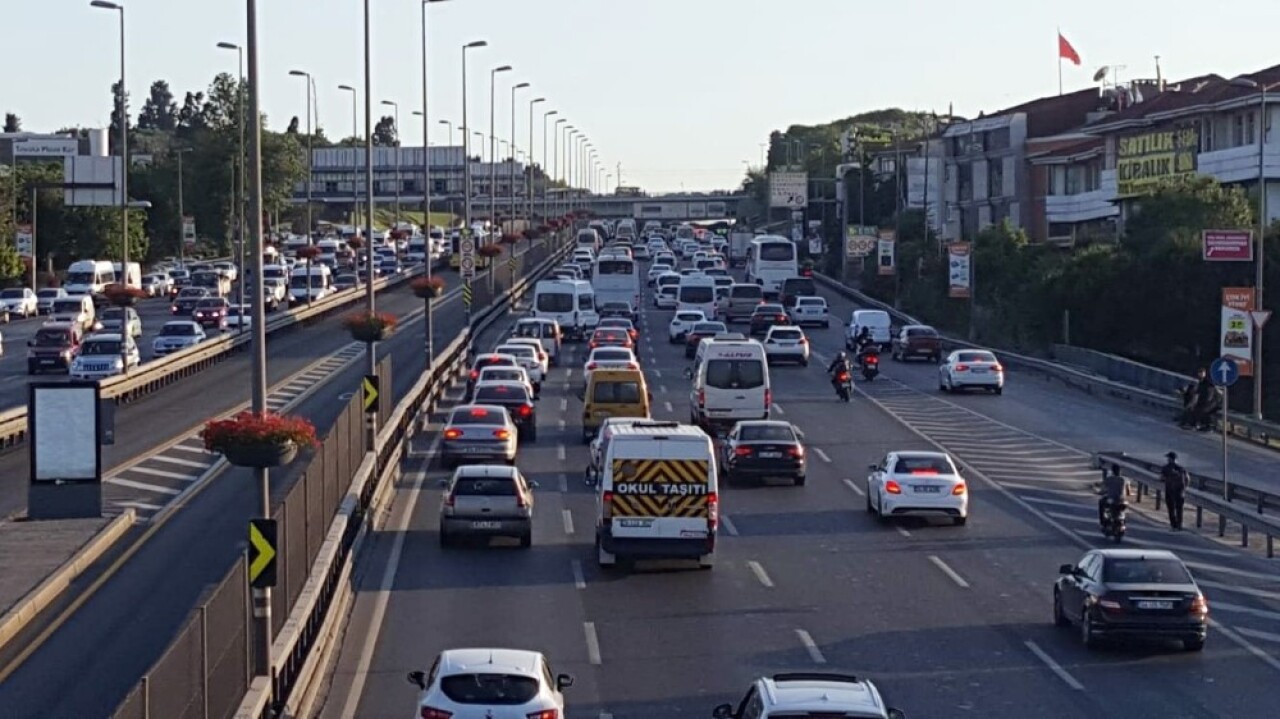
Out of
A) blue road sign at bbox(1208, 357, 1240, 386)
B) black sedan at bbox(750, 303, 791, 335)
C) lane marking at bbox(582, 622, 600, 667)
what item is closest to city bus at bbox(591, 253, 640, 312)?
black sedan at bbox(750, 303, 791, 335)

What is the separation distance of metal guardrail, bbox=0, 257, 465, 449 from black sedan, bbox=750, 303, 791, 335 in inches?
753

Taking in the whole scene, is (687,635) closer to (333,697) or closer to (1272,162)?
(333,697)

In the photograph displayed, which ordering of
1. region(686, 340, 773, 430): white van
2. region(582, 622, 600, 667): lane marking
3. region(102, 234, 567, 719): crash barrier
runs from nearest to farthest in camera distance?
1. region(102, 234, 567, 719): crash barrier
2. region(582, 622, 600, 667): lane marking
3. region(686, 340, 773, 430): white van

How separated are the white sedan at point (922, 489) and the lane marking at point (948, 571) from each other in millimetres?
2850

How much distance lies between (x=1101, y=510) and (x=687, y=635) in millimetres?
11106

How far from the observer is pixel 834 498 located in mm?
38656

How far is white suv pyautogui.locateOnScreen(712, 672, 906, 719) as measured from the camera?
1404 centimetres

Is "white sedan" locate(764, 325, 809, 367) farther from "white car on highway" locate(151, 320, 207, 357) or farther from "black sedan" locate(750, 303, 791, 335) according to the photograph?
"white car on highway" locate(151, 320, 207, 357)

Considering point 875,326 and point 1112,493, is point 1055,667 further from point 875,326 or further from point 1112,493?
point 875,326

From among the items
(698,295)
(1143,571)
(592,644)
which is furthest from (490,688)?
(698,295)

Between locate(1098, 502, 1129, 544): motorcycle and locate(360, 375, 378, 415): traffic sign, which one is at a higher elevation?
locate(360, 375, 378, 415): traffic sign

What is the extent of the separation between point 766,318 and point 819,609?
56.6 m

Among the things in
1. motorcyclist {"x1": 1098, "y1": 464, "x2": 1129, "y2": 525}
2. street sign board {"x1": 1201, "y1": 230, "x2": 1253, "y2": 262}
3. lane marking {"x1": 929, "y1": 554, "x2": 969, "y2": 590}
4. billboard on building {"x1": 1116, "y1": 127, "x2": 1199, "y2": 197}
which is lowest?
lane marking {"x1": 929, "y1": 554, "x2": 969, "y2": 590}

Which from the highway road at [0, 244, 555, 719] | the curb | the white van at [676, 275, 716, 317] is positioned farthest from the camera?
the white van at [676, 275, 716, 317]
